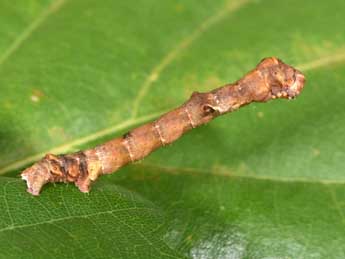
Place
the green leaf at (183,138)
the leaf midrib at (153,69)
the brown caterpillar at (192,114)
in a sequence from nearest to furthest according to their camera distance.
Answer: the green leaf at (183,138)
the brown caterpillar at (192,114)
the leaf midrib at (153,69)

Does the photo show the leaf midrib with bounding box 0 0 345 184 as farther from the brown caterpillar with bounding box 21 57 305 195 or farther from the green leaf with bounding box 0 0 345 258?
the brown caterpillar with bounding box 21 57 305 195

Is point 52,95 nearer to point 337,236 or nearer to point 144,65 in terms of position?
point 144,65

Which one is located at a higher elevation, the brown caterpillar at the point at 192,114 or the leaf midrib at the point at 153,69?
the leaf midrib at the point at 153,69

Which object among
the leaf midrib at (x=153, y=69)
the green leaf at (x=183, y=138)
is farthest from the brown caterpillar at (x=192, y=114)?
the leaf midrib at (x=153, y=69)

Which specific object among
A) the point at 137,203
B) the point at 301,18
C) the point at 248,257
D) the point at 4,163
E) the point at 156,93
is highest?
the point at 301,18

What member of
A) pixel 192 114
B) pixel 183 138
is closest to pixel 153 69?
pixel 183 138

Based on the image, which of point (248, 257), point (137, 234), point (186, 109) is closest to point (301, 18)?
point (186, 109)

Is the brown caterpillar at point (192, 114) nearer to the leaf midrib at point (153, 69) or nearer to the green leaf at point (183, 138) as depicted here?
the green leaf at point (183, 138)
